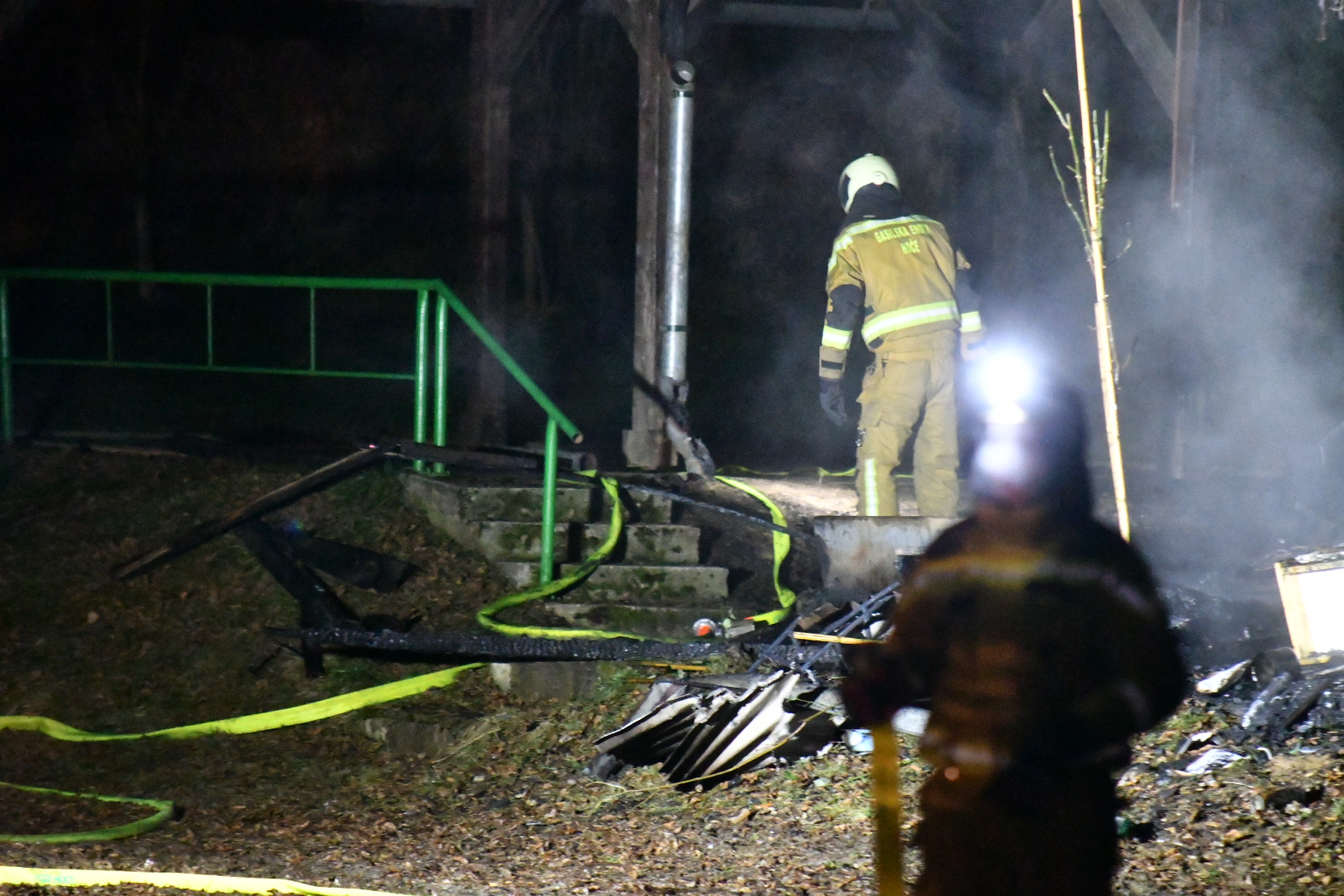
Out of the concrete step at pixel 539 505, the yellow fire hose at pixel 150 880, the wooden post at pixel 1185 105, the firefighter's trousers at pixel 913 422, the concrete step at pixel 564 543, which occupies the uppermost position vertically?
the wooden post at pixel 1185 105

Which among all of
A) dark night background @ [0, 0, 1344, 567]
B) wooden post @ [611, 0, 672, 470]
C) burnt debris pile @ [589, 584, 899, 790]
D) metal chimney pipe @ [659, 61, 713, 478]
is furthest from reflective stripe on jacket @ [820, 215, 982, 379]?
dark night background @ [0, 0, 1344, 567]

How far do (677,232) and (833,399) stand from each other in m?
1.96

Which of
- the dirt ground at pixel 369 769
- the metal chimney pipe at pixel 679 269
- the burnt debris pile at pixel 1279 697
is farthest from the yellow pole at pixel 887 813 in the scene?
the metal chimney pipe at pixel 679 269

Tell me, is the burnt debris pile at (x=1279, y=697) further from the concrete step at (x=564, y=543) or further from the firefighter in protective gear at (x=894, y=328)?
the concrete step at (x=564, y=543)

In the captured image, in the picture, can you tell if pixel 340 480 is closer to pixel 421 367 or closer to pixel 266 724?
pixel 421 367

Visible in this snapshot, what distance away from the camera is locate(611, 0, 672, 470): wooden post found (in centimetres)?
740

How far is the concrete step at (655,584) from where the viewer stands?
618cm

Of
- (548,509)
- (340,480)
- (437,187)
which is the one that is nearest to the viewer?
(548,509)

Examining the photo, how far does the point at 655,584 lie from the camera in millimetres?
6207

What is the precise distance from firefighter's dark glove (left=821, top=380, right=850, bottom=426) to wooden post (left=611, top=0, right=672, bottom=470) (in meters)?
1.77

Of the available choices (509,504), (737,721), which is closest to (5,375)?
(509,504)

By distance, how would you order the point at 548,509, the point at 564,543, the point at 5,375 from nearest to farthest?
1. the point at 548,509
2. the point at 564,543
3. the point at 5,375

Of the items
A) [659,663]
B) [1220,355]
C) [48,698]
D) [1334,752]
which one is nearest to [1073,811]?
[1334,752]

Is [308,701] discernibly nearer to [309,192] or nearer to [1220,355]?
[1220,355]
